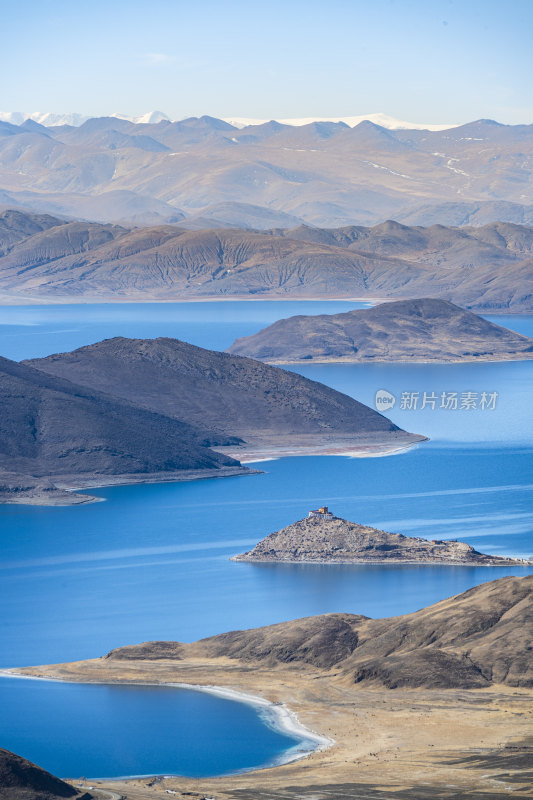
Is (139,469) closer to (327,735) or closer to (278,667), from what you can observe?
(278,667)

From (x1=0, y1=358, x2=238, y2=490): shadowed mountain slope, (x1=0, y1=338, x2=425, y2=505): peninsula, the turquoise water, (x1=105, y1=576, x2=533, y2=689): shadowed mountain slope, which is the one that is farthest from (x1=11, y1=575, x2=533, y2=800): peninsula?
(x1=0, y1=358, x2=238, y2=490): shadowed mountain slope

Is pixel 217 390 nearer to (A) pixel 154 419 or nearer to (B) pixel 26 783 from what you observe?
(A) pixel 154 419

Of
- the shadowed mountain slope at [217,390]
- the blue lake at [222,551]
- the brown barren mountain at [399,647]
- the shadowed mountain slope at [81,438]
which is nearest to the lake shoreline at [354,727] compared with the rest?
the brown barren mountain at [399,647]

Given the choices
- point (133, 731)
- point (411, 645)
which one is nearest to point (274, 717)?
point (133, 731)

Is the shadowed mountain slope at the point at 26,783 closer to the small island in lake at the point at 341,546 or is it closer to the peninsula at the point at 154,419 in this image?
the small island in lake at the point at 341,546

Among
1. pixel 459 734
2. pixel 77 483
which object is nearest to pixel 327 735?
pixel 459 734

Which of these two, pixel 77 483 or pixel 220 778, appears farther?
pixel 77 483

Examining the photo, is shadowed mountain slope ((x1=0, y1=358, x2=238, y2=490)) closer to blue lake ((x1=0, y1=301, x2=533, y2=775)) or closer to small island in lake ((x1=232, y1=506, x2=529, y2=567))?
A: blue lake ((x1=0, y1=301, x2=533, y2=775))

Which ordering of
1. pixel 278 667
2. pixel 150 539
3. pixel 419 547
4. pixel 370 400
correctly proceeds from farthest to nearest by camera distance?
1. pixel 370 400
2. pixel 150 539
3. pixel 419 547
4. pixel 278 667
